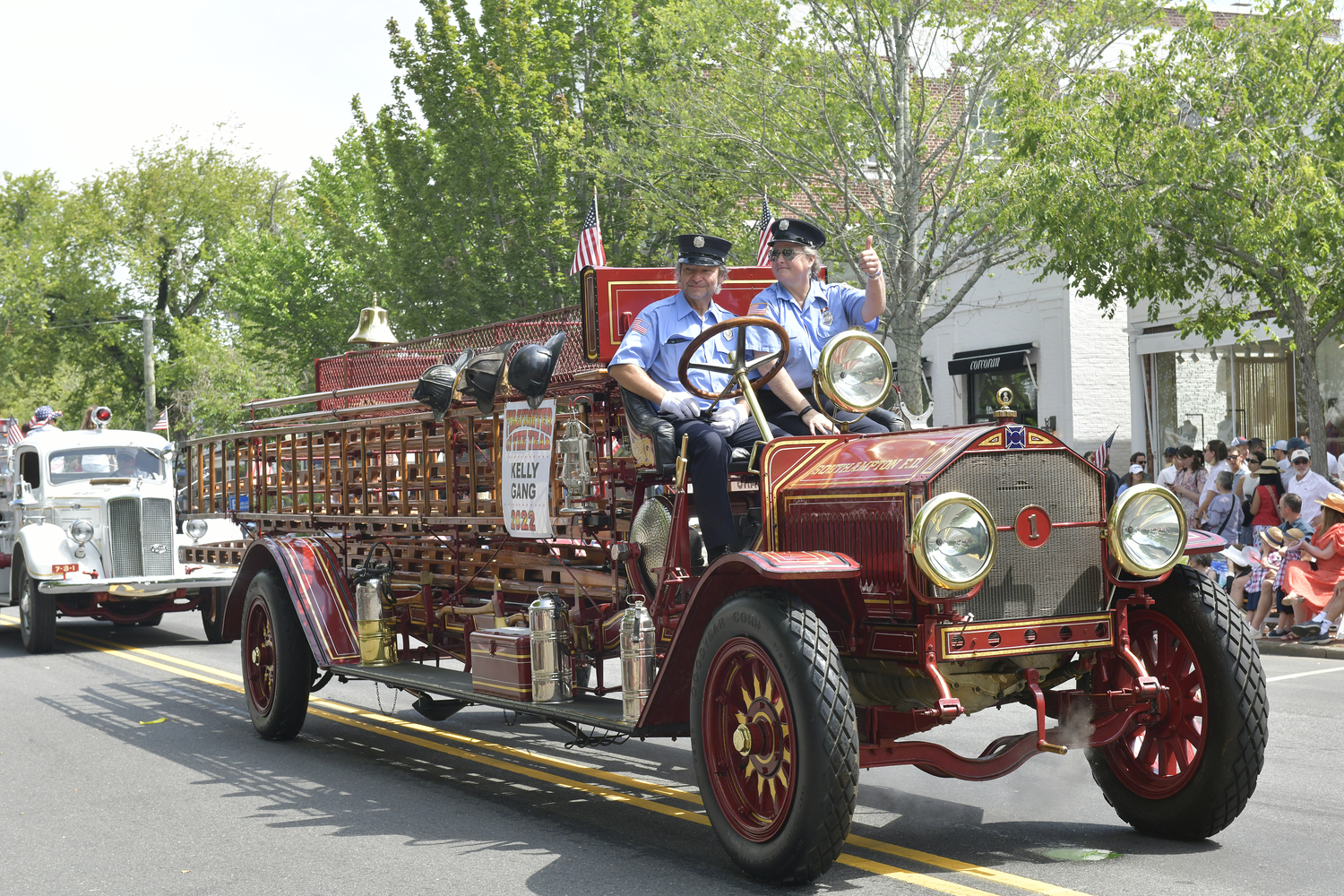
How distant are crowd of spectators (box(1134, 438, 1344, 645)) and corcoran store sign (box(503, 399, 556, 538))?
6199 mm

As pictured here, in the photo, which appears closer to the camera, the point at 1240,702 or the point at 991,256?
the point at 1240,702

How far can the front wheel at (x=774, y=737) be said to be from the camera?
15.2ft

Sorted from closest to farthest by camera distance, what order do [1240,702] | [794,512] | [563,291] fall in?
1. [1240,702]
2. [794,512]
3. [563,291]

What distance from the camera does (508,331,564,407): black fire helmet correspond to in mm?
6758

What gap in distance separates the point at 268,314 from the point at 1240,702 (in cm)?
3258

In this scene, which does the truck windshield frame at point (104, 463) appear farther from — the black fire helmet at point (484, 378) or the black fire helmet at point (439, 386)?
the black fire helmet at point (484, 378)

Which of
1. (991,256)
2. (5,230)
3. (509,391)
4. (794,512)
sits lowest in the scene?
(794,512)

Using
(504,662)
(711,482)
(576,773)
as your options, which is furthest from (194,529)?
(711,482)

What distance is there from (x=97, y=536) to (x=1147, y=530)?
501 inches

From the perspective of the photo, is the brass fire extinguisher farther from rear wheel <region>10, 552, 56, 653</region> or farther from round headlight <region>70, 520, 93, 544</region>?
round headlight <region>70, 520, 93, 544</region>

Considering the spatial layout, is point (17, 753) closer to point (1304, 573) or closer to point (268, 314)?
point (1304, 573)

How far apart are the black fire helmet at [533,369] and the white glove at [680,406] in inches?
36.8

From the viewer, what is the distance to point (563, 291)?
23531 mm

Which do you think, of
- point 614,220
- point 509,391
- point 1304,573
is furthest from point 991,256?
point 509,391
